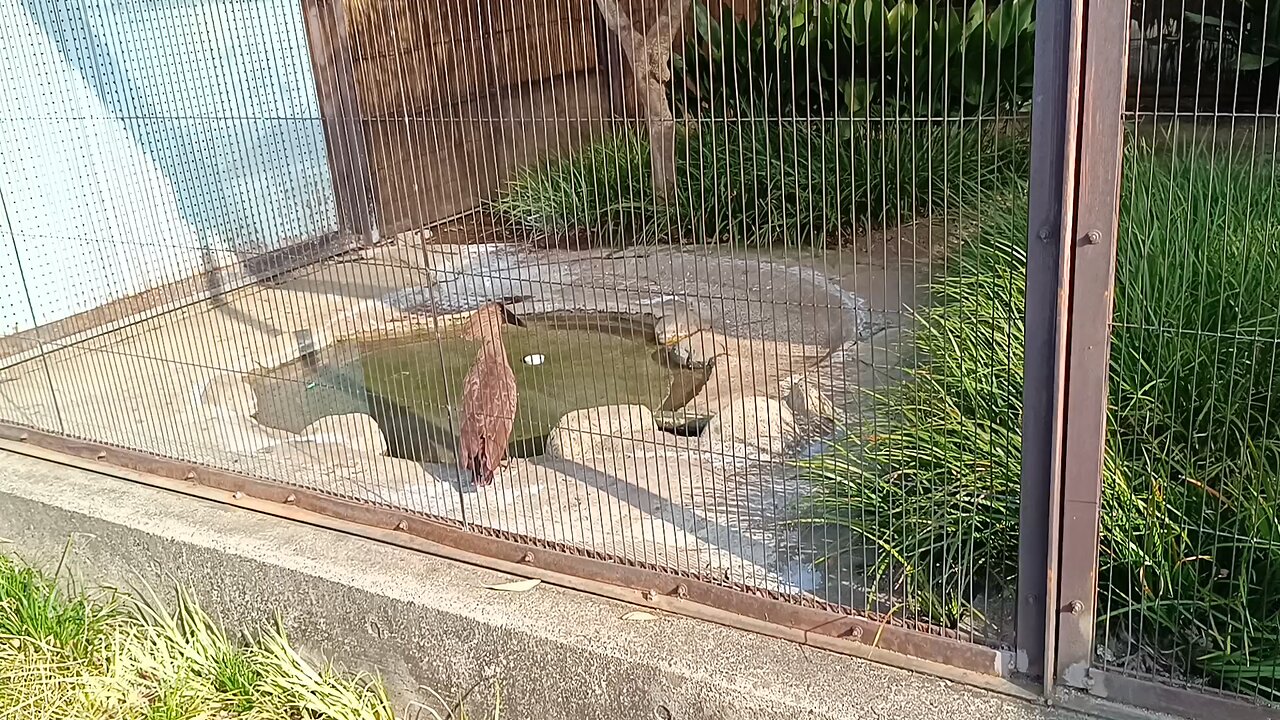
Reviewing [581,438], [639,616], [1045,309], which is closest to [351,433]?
[581,438]

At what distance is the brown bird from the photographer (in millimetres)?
2891

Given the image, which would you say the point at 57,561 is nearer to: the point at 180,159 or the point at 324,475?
the point at 324,475

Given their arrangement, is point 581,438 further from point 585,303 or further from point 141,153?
point 141,153

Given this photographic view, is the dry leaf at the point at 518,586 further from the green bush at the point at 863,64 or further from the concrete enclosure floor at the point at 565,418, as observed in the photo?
the green bush at the point at 863,64

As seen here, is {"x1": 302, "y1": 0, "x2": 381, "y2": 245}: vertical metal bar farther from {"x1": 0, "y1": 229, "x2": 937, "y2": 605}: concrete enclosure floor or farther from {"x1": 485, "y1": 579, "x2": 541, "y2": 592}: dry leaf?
{"x1": 485, "y1": 579, "x2": 541, "y2": 592}: dry leaf

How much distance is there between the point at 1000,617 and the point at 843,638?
33 cm

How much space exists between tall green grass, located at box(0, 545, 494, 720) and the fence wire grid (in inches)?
18.1

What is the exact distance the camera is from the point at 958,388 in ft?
8.80

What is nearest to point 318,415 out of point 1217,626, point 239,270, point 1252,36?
point 239,270

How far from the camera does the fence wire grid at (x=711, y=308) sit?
2078mm

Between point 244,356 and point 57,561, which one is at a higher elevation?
point 244,356

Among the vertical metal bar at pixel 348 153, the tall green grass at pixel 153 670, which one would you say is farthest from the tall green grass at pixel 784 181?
the tall green grass at pixel 153 670

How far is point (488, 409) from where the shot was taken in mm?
2924

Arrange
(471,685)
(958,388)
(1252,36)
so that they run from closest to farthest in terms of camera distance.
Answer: (471,685), (958,388), (1252,36)
